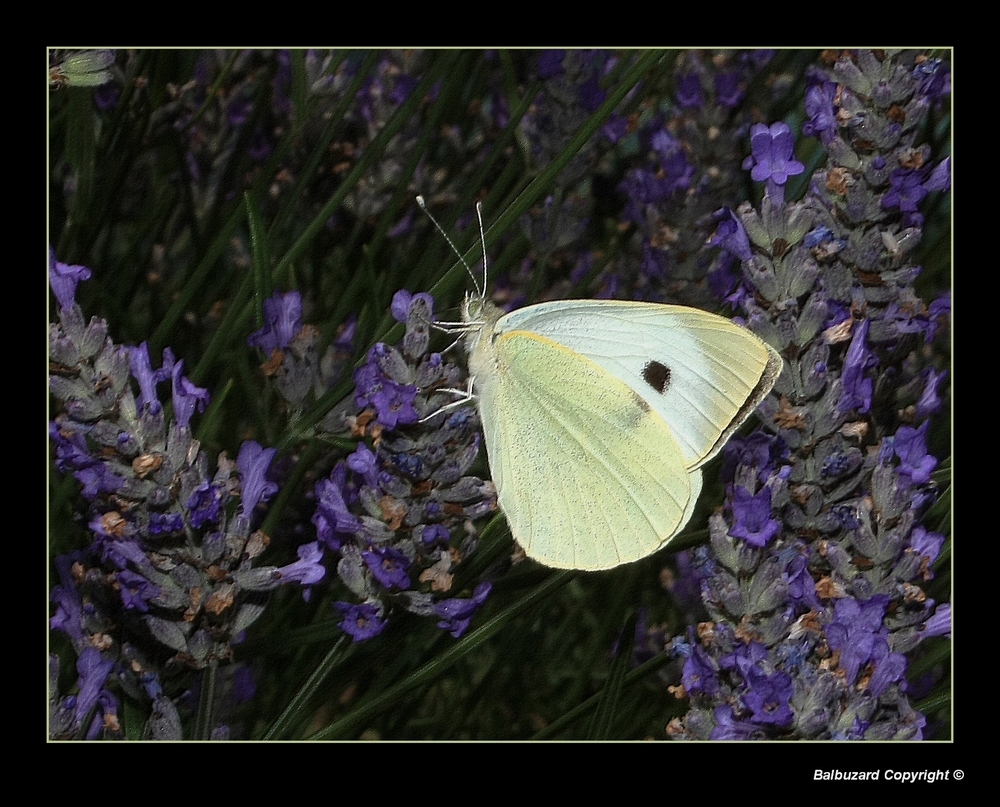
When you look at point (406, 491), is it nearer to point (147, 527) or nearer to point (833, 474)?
point (147, 527)

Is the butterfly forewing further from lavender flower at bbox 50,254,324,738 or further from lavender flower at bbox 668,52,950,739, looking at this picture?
lavender flower at bbox 50,254,324,738

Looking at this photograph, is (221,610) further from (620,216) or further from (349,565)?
(620,216)

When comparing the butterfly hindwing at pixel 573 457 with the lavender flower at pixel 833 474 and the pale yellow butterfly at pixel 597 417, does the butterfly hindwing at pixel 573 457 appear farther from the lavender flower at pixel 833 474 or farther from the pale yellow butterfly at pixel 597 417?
the lavender flower at pixel 833 474

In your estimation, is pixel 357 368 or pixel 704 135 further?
pixel 704 135

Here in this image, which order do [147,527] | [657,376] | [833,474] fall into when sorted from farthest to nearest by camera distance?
[657,376] < [833,474] < [147,527]

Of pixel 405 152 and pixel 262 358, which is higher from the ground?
pixel 405 152

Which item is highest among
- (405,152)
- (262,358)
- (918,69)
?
(918,69)

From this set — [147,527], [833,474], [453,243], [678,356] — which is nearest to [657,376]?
[678,356]

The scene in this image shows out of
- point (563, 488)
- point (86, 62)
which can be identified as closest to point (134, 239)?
point (86, 62)

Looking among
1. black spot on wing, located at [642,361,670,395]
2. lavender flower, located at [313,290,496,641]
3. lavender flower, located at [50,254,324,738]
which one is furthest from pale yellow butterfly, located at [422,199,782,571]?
lavender flower, located at [50,254,324,738]
